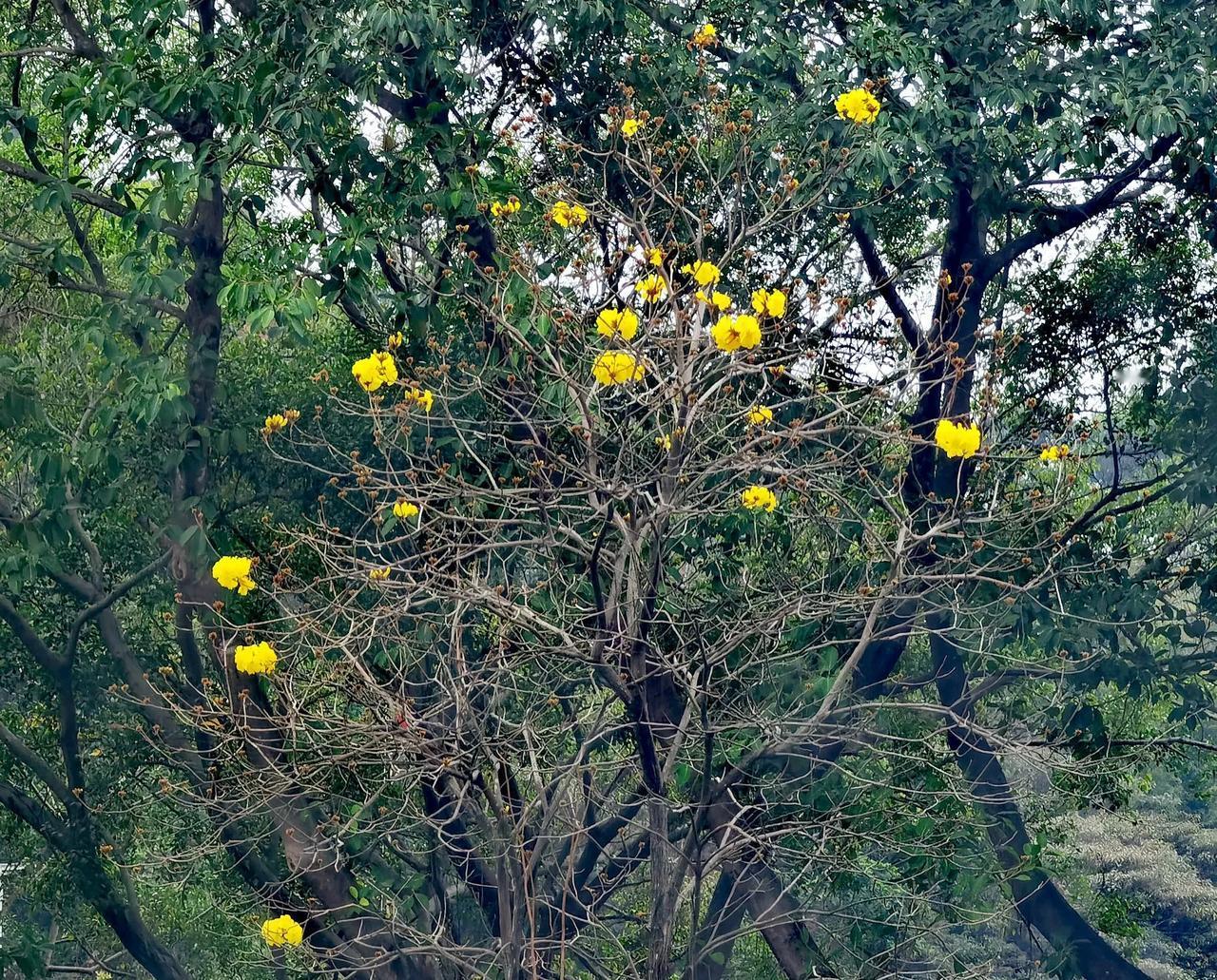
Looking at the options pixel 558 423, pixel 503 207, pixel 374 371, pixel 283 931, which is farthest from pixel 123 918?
pixel 374 371

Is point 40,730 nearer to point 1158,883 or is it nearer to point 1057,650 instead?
point 1057,650

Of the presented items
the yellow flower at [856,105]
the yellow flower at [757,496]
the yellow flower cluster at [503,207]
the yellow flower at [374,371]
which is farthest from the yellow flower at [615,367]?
the yellow flower cluster at [503,207]

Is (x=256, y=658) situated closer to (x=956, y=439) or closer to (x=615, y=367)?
(x=615, y=367)

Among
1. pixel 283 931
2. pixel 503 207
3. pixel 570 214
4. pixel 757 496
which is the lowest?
pixel 283 931

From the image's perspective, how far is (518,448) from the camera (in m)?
6.49

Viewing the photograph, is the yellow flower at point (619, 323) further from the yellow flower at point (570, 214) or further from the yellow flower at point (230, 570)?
the yellow flower at point (230, 570)

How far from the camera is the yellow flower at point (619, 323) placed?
4.26 m

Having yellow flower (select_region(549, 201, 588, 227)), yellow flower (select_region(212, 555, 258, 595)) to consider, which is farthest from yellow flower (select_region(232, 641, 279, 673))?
yellow flower (select_region(549, 201, 588, 227))

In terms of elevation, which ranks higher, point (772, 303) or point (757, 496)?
point (772, 303)

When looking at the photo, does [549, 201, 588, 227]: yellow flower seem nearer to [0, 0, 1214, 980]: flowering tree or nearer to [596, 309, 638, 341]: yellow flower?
[0, 0, 1214, 980]: flowering tree

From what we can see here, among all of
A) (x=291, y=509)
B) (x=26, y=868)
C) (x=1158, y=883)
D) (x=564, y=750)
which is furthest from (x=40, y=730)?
(x=1158, y=883)

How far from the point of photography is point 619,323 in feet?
14.2

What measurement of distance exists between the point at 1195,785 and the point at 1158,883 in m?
13.7

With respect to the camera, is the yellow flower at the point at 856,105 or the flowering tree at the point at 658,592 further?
the yellow flower at the point at 856,105
